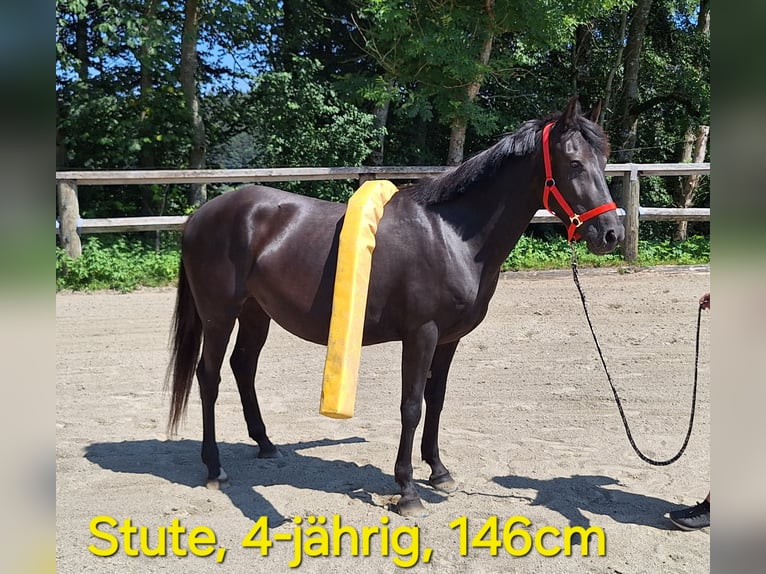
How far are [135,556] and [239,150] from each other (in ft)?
35.3

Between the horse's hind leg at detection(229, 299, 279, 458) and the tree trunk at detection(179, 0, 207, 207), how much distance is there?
7610 mm

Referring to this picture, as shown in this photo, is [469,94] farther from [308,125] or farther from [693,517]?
[693,517]

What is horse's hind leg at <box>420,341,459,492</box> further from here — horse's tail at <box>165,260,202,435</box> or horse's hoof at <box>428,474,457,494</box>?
horse's tail at <box>165,260,202,435</box>

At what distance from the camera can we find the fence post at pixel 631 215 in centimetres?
920

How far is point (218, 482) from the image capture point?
3.48 metres

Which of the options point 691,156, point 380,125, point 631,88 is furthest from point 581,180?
point 691,156

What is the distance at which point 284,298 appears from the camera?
3.32 m

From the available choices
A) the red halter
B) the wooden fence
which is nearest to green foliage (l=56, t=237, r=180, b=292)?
the wooden fence

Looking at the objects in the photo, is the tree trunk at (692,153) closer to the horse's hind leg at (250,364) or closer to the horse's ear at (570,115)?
the horse's ear at (570,115)

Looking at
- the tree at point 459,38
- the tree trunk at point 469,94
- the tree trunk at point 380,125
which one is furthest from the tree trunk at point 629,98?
the tree trunk at point 380,125

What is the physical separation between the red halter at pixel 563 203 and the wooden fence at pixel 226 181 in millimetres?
5437

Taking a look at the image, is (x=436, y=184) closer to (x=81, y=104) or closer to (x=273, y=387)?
(x=273, y=387)

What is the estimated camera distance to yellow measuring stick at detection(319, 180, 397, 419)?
9.57 ft

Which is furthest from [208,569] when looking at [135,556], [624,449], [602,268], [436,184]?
[602,268]
